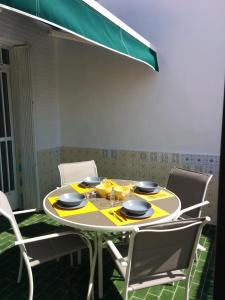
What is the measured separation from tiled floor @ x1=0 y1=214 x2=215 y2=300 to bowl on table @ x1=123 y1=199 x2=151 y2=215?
0.93 m

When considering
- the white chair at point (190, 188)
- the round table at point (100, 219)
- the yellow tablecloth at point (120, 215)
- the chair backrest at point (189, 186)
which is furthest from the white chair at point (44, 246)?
the chair backrest at point (189, 186)

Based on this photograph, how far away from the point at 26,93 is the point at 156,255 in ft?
11.8

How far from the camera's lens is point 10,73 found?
452 centimetres

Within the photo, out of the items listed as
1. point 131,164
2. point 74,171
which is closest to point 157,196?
point 74,171

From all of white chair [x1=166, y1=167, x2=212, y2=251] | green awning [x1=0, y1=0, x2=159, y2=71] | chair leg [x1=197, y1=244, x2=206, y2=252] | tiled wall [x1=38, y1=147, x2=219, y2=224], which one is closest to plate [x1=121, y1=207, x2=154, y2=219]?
white chair [x1=166, y1=167, x2=212, y2=251]

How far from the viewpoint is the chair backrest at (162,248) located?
1.83 meters

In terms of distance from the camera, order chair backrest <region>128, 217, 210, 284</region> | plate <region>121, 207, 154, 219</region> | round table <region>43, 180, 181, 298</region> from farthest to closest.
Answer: plate <region>121, 207, 154, 219</region> < round table <region>43, 180, 181, 298</region> < chair backrest <region>128, 217, 210, 284</region>

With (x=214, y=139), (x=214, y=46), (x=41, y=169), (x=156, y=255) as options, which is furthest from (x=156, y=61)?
(x=156, y=255)

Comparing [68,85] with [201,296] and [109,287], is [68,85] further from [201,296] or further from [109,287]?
[201,296]

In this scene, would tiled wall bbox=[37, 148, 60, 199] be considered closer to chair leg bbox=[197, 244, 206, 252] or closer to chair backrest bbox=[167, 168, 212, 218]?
chair backrest bbox=[167, 168, 212, 218]

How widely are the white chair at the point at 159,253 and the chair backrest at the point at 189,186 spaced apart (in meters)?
1.12

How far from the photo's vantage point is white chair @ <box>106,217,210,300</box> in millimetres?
1832

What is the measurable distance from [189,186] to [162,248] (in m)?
1.47

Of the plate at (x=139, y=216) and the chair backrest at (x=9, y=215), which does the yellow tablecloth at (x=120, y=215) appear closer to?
the plate at (x=139, y=216)
